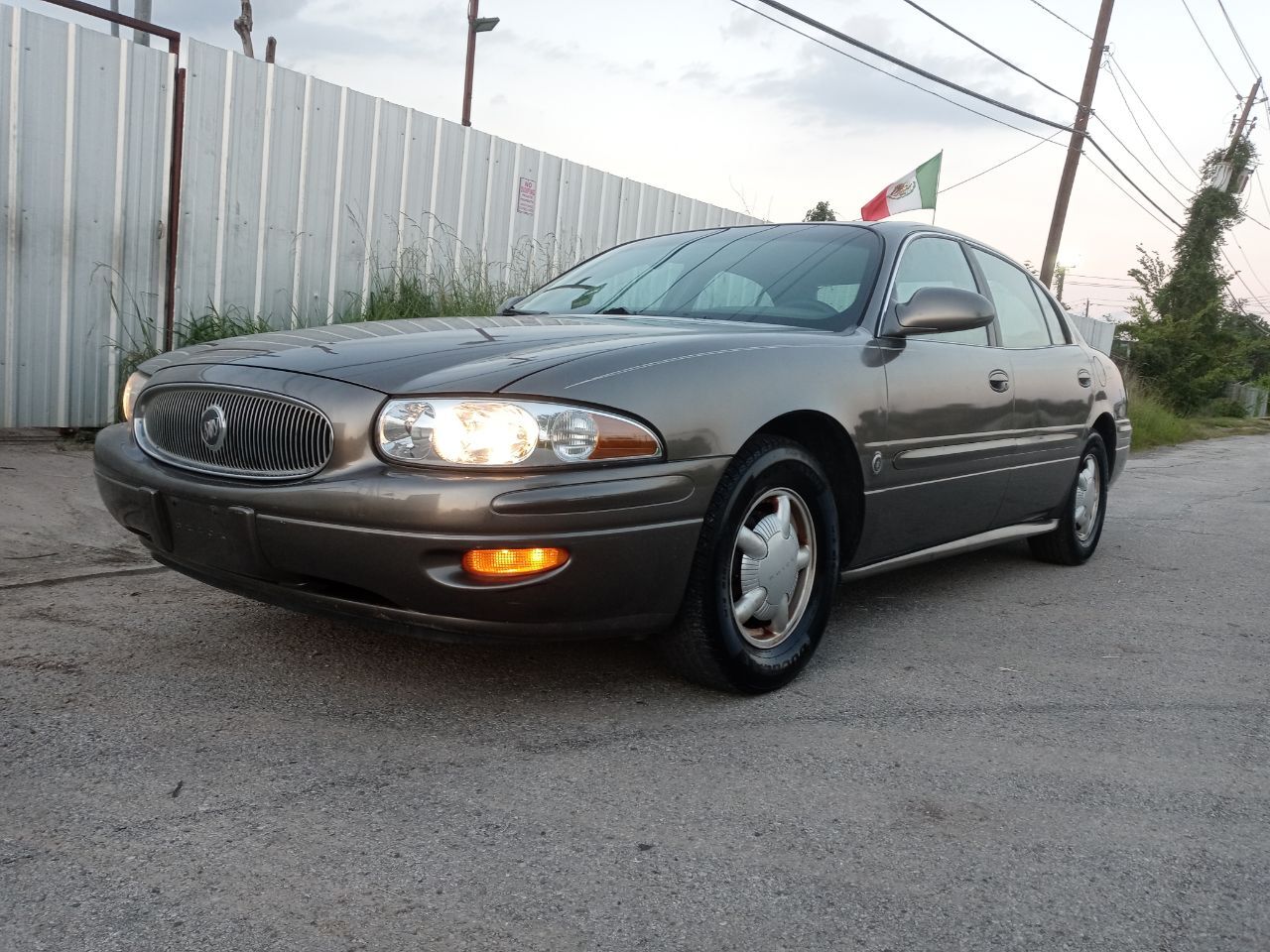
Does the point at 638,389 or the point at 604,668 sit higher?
the point at 638,389

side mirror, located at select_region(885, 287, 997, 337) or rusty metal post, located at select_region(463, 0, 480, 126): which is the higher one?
rusty metal post, located at select_region(463, 0, 480, 126)

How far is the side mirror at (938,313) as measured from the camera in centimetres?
377

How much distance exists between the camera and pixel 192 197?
6750mm

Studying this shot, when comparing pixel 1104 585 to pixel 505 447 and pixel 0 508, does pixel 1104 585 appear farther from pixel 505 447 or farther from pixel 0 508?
pixel 0 508

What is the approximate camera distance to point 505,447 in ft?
8.73

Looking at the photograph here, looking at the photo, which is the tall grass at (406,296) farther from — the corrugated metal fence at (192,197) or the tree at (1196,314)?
the tree at (1196,314)

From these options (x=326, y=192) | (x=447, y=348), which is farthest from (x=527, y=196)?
(x=447, y=348)

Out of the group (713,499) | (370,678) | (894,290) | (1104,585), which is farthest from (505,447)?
(1104,585)

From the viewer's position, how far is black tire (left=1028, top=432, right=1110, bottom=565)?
5527 millimetres

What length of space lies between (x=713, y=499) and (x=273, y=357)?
1.21 meters

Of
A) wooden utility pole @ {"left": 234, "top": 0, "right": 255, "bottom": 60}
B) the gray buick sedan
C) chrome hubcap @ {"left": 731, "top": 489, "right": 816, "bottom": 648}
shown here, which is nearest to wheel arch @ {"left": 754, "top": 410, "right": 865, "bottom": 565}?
the gray buick sedan

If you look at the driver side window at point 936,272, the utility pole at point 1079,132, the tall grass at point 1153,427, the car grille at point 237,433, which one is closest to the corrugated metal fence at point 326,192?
the car grille at point 237,433

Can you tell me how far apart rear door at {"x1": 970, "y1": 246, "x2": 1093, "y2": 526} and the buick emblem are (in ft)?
10.0

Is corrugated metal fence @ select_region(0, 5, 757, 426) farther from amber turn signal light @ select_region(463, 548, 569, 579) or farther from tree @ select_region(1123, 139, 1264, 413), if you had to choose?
tree @ select_region(1123, 139, 1264, 413)
